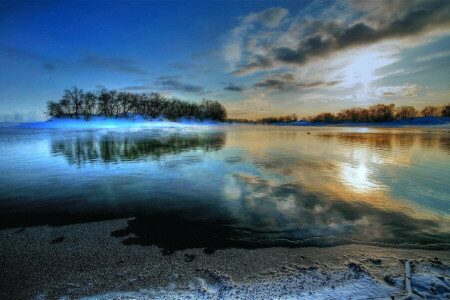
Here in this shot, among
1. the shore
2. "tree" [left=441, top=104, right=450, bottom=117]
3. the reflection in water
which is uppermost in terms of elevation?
"tree" [left=441, top=104, right=450, bottom=117]

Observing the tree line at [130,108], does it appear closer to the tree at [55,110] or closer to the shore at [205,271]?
the tree at [55,110]

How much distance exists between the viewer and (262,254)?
3.57 meters

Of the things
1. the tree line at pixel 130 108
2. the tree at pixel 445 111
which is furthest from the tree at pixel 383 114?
the tree line at pixel 130 108

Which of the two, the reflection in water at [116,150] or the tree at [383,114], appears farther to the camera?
the tree at [383,114]

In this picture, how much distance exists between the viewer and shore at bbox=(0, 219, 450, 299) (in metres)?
2.74

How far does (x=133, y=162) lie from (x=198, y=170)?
4.01 meters

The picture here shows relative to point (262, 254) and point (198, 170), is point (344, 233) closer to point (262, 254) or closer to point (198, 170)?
point (262, 254)

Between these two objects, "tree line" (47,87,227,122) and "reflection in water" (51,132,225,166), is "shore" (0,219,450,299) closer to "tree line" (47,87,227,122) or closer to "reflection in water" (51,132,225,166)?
"reflection in water" (51,132,225,166)

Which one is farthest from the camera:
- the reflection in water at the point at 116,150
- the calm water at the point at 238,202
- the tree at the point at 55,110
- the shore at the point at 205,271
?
the tree at the point at 55,110

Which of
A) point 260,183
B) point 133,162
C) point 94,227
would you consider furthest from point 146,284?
point 133,162

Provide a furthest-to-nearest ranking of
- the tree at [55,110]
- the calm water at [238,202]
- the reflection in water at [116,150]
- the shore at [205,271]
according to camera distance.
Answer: the tree at [55,110] < the reflection in water at [116,150] < the calm water at [238,202] < the shore at [205,271]

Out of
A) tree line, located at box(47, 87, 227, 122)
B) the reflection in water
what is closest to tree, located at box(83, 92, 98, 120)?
tree line, located at box(47, 87, 227, 122)

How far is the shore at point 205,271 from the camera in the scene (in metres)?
2.74

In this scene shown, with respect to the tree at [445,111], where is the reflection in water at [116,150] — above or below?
below
